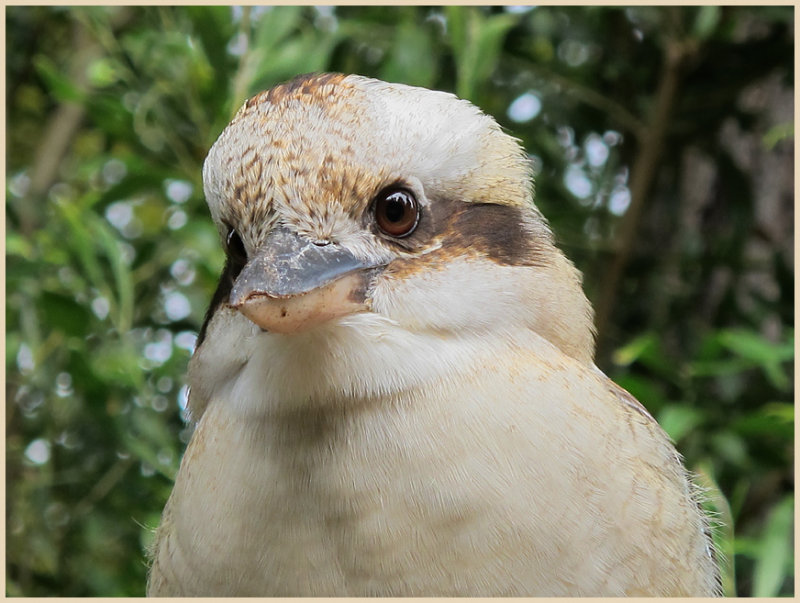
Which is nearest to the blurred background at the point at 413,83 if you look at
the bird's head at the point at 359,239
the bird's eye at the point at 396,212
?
the bird's head at the point at 359,239

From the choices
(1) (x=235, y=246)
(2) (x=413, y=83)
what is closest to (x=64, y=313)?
(2) (x=413, y=83)

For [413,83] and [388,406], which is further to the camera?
[413,83]

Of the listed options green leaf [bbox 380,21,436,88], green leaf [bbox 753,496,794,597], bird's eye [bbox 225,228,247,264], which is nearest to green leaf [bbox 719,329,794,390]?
green leaf [bbox 753,496,794,597]

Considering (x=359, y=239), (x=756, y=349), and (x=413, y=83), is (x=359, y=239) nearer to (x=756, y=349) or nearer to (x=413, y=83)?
(x=413, y=83)

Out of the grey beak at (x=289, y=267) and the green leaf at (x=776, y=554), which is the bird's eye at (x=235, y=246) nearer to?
the grey beak at (x=289, y=267)

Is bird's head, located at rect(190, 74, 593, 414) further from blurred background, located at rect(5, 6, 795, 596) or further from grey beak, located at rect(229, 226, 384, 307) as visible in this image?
blurred background, located at rect(5, 6, 795, 596)

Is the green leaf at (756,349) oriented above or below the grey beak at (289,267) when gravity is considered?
below

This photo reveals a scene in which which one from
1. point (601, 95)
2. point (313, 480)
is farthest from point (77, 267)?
point (601, 95)
